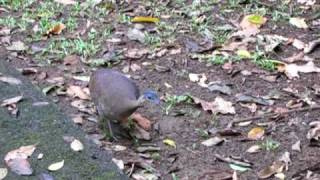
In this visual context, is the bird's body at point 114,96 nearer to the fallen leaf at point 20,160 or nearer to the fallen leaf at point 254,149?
the fallen leaf at point 20,160

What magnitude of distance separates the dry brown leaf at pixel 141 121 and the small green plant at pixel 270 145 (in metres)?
0.79

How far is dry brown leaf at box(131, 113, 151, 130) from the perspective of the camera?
4758 millimetres

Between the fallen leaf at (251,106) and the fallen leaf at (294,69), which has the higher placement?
the fallen leaf at (294,69)

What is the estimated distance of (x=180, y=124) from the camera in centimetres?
482

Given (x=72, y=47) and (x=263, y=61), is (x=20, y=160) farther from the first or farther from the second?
Result: (x=263, y=61)

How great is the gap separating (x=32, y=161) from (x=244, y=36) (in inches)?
112

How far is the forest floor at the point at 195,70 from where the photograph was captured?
4.43 metres

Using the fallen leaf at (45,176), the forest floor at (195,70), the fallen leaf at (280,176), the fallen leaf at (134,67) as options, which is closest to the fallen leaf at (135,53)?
the forest floor at (195,70)

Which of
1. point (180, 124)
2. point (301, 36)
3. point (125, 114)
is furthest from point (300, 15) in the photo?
point (125, 114)

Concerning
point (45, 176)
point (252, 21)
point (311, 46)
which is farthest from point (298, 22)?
point (45, 176)

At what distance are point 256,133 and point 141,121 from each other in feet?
2.61

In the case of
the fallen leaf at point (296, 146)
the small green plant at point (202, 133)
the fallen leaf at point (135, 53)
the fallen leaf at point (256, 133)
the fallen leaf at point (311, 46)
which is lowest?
the fallen leaf at point (296, 146)

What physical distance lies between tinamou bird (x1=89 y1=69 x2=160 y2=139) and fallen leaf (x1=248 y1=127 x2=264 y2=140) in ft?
2.23

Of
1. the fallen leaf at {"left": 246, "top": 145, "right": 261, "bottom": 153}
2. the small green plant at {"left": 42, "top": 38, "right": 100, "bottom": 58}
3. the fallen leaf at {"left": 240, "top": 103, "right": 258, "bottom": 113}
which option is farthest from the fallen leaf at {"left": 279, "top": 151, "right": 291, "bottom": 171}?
the small green plant at {"left": 42, "top": 38, "right": 100, "bottom": 58}
